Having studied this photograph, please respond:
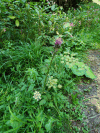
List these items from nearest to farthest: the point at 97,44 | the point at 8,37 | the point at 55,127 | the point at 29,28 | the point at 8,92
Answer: the point at 55,127
the point at 8,92
the point at 8,37
the point at 29,28
the point at 97,44

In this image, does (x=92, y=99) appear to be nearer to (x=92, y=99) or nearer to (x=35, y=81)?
(x=92, y=99)

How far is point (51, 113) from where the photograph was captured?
1264mm

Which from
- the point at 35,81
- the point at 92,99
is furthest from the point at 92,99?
the point at 35,81

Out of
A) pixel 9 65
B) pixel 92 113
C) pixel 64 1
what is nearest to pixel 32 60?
pixel 9 65

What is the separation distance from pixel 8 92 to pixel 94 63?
2.01 metres

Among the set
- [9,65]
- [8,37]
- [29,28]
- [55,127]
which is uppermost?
[29,28]

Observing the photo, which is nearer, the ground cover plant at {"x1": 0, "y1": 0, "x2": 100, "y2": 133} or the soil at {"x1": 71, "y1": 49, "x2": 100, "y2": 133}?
the ground cover plant at {"x1": 0, "y1": 0, "x2": 100, "y2": 133}

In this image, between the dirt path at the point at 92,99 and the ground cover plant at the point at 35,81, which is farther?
the dirt path at the point at 92,99

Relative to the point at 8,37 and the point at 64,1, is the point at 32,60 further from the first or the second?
the point at 64,1

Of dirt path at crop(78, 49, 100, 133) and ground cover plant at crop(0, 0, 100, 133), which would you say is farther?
dirt path at crop(78, 49, 100, 133)

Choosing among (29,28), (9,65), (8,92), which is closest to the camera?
(8,92)

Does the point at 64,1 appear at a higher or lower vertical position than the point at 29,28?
higher

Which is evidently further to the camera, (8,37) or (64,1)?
(64,1)

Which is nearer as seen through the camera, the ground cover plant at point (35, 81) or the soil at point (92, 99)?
the ground cover plant at point (35, 81)
